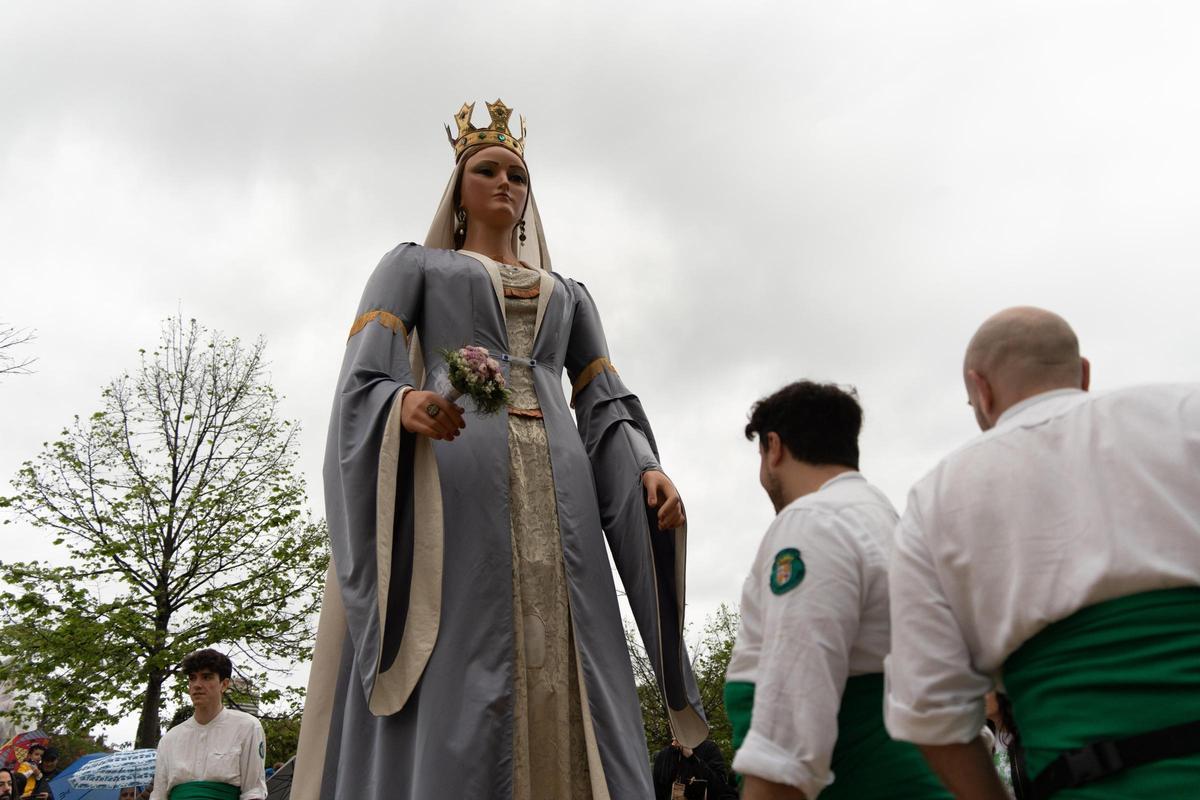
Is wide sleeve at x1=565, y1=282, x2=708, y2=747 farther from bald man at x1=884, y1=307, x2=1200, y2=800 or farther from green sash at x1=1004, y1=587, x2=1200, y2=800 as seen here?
green sash at x1=1004, y1=587, x2=1200, y2=800

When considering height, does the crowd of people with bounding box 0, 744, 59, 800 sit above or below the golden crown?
below

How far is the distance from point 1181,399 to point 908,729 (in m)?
0.79

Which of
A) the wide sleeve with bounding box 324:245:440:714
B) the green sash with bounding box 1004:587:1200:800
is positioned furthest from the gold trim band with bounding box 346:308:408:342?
the green sash with bounding box 1004:587:1200:800

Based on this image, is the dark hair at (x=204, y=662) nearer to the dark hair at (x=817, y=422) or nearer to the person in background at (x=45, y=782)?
the dark hair at (x=817, y=422)

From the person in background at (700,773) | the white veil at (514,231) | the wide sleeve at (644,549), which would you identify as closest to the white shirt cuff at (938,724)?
the wide sleeve at (644,549)

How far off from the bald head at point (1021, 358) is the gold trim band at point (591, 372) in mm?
2696

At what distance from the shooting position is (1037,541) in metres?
1.85

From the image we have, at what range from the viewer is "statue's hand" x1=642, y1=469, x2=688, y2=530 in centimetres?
411

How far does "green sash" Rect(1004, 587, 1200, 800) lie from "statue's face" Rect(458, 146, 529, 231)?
3431 millimetres

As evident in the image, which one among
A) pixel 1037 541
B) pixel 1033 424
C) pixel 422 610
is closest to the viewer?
pixel 1037 541

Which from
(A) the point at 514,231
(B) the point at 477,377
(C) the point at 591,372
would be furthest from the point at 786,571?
(A) the point at 514,231

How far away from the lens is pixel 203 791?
6.91m

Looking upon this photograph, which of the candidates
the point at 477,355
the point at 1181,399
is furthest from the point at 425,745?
the point at 1181,399

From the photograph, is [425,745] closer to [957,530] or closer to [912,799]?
[912,799]
